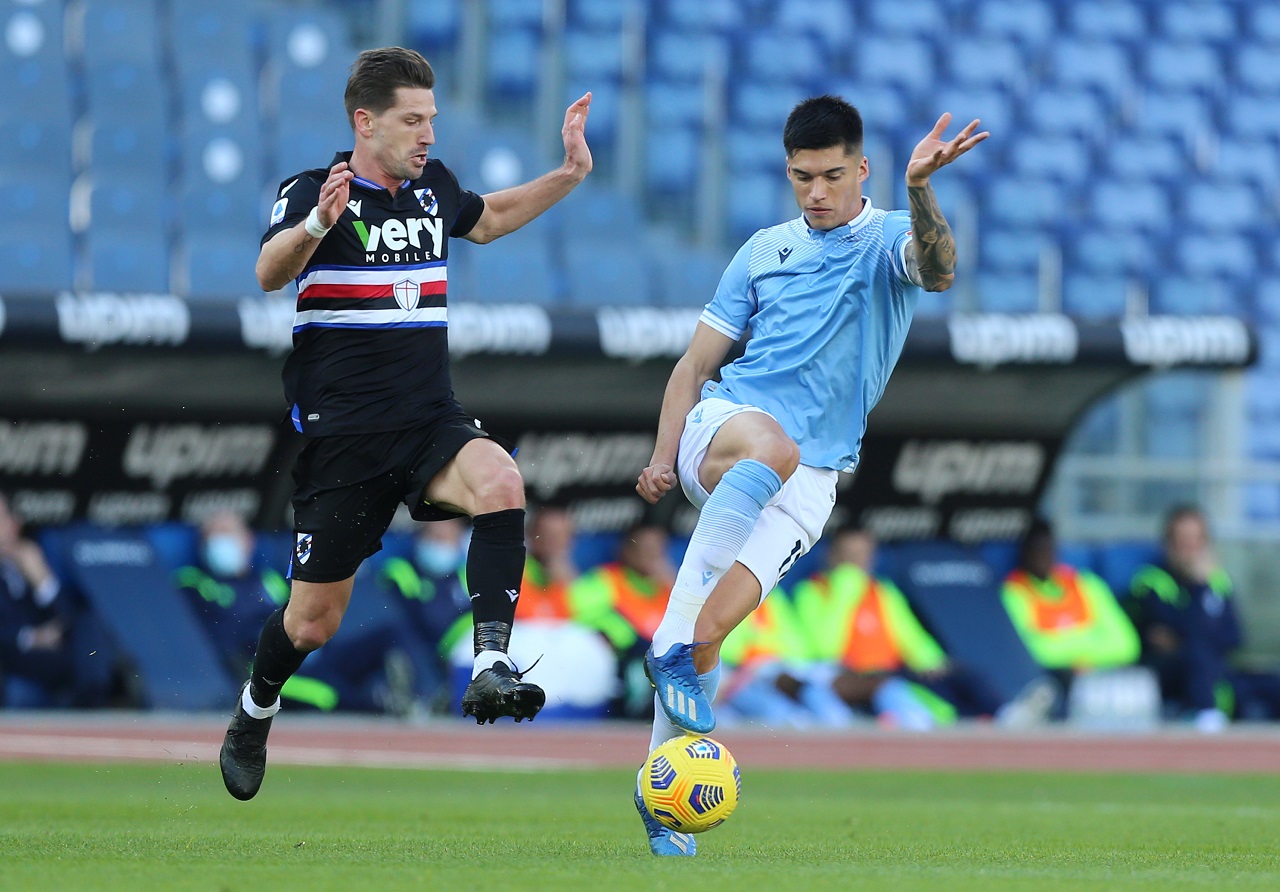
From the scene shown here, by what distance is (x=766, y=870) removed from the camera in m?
4.51

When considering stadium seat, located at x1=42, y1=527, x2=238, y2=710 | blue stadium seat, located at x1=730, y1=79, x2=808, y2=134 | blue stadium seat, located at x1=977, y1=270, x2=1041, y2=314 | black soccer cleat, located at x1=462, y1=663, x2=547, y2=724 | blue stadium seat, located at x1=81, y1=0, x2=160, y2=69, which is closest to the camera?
black soccer cleat, located at x1=462, y1=663, x2=547, y2=724

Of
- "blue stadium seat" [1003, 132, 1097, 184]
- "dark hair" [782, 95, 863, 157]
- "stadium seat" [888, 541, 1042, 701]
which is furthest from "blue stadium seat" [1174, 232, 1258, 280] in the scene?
"dark hair" [782, 95, 863, 157]

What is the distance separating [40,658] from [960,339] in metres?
6.01

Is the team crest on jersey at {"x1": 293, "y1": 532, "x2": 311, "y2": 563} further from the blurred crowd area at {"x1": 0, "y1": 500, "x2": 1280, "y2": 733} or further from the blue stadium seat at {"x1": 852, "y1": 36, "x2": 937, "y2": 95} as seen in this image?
the blue stadium seat at {"x1": 852, "y1": 36, "x2": 937, "y2": 95}

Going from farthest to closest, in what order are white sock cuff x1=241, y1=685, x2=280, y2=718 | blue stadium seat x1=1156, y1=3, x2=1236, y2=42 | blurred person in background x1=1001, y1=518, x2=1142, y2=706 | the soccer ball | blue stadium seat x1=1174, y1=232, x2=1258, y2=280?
blue stadium seat x1=1156, y1=3, x2=1236, y2=42
blue stadium seat x1=1174, y1=232, x2=1258, y2=280
blurred person in background x1=1001, y1=518, x2=1142, y2=706
white sock cuff x1=241, y1=685, x2=280, y2=718
the soccer ball

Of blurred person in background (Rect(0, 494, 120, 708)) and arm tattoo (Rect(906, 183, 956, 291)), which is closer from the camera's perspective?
arm tattoo (Rect(906, 183, 956, 291))

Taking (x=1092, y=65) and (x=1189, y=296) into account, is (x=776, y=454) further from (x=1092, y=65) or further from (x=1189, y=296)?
(x=1092, y=65)

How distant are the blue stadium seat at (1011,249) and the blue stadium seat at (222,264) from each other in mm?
6798

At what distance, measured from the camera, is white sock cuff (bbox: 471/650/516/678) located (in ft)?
16.7

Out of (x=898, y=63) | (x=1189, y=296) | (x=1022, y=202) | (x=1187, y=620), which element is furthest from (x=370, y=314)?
(x=1189, y=296)

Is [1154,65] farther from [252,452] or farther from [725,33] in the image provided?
[252,452]

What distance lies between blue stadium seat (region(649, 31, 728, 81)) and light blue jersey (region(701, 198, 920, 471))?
1005 cm

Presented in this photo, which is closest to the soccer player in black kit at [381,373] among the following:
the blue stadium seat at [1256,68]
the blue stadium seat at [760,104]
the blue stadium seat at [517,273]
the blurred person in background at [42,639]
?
the blurred person in background at [42,639]

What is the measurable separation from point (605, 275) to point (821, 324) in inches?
339
